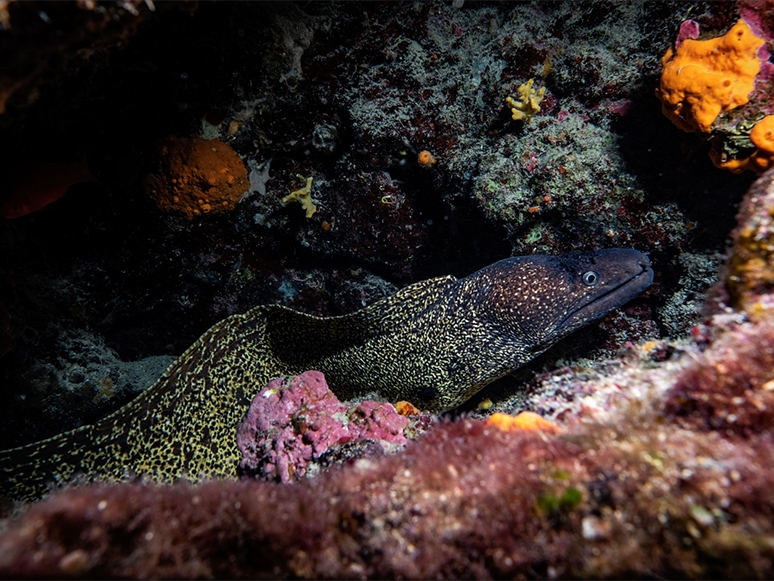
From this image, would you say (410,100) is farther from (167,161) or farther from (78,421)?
(78,421)

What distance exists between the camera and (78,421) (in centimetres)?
455

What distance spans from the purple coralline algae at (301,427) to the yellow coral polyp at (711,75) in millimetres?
3039

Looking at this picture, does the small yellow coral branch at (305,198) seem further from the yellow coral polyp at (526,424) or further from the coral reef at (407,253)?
the yellow coral polyp at (526,424)

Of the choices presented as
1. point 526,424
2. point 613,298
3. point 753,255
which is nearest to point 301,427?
point 526,424

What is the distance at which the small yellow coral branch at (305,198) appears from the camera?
4.19 metres

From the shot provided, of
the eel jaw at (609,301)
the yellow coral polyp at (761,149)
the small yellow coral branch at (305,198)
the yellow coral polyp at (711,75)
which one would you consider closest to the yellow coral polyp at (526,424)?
the eel jaw at (609,301)

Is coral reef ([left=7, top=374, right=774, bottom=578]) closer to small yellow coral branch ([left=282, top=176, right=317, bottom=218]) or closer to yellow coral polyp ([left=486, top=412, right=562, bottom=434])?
yellow coral polyp ([left=486, top=412, right=562, bottom=434])

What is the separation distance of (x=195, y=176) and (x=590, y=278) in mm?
3776

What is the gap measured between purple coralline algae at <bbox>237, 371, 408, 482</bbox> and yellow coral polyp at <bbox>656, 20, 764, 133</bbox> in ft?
9.97

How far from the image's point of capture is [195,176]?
153 inches

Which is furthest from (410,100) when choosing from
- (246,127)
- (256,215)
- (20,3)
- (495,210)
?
(20,3)

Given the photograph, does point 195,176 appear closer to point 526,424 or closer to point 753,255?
point 526,424

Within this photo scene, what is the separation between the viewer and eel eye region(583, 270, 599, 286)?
126 inches

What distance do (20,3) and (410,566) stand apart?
110 inches
